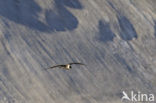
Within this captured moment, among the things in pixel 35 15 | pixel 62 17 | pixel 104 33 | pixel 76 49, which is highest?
pixel 62 17

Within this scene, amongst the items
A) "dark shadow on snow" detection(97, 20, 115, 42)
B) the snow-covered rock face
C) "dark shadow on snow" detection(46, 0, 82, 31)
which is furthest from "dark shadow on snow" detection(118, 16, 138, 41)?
"dark shadow on snow" detection(46, 0, 82, 31)

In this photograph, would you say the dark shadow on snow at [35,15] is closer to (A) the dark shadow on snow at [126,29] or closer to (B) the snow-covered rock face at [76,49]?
(B) the snow-covered rock face at [76,49]

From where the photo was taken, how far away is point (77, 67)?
24922mm

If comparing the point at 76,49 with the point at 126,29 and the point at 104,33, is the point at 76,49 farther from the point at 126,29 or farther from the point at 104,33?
the point at 126,29

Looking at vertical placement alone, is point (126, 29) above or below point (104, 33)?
above

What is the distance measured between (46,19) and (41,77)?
368 cm

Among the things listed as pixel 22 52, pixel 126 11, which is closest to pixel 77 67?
pixel 22 52

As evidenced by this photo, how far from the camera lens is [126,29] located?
88.8ft

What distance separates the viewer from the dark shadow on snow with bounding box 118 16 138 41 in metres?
26.8

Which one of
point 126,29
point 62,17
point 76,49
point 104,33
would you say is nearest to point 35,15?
point 62,17

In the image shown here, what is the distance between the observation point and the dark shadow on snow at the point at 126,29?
26.8 meters

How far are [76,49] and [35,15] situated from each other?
2.84 metres

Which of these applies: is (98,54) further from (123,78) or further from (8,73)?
(8,73)

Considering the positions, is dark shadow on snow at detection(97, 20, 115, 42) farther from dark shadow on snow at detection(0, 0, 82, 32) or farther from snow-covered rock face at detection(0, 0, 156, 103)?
dark shadow on snow at detection(0, 0, 82, 32)
